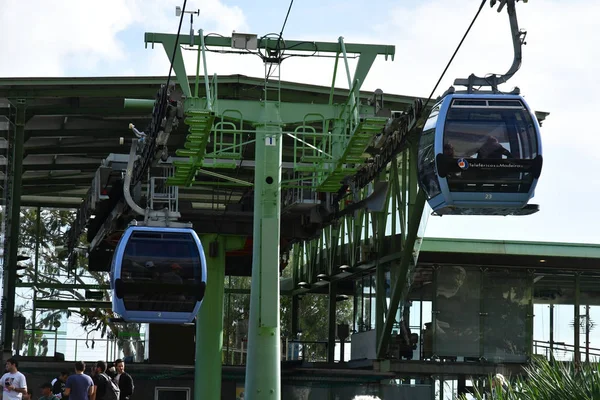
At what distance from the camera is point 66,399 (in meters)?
19.5

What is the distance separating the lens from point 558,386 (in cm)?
1282

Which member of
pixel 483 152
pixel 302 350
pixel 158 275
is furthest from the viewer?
pixel 302 350

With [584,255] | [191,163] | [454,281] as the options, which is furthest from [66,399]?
[584,255]

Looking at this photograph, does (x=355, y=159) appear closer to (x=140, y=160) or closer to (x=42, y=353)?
(x=140, y=160)

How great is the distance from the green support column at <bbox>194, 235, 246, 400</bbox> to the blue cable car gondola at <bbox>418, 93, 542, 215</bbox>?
13.0 meters

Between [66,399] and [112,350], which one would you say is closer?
[66,399]

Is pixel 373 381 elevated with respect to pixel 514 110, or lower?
lower

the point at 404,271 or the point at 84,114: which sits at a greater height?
the point at 84,114

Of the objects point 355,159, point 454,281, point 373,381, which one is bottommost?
point 373,381

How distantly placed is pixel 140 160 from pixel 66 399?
718 cm

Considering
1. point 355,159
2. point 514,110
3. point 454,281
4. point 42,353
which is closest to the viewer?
point 514,110

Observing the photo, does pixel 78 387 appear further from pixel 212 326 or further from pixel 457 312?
pixel 457 312

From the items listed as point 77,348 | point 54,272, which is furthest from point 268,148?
point 54,272

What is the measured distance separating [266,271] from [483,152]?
281 inches
